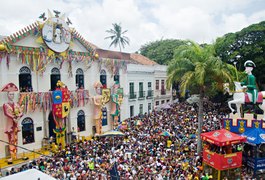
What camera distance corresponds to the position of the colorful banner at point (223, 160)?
1303cm

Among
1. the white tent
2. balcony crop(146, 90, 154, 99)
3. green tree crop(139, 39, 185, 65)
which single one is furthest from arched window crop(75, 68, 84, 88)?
green tree crop(139, 39, 185, 65)

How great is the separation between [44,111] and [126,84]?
11.0 m

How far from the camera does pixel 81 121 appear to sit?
2236cm

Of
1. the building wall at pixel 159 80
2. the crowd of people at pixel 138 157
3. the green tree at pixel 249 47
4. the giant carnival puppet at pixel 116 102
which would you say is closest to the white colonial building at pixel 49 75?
the giant carnival puppet at pixel 116 102

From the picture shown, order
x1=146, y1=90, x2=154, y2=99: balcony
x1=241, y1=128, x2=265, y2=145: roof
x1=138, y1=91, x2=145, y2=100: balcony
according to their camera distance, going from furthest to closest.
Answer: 1. x1=146, y1=90, x2=154, y2=99: balcony
2. x1=138, y1=91, x2=145, y2=100: balcony
3. x1=241, y1=128, x2=265, y2=145: roof

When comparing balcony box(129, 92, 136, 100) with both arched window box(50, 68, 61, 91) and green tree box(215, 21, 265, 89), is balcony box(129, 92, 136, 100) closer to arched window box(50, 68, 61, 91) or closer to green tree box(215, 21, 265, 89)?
arched window box(50, 68, 61, 91)

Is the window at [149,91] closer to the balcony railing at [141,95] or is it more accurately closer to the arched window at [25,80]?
the balcony railing at [141,95]

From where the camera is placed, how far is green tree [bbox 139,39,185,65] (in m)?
43.3

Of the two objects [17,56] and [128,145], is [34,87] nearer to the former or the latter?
[17,56]

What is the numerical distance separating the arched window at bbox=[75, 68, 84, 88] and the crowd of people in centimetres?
518

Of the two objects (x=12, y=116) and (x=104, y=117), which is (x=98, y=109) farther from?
(x=12, y=116)

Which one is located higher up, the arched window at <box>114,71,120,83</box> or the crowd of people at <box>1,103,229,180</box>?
the arched window at <box>114,71,120,83</box>

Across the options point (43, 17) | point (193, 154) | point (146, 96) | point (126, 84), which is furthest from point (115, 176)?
point (146, 96)

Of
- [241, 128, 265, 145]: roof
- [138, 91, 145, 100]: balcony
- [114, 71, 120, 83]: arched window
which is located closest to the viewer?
[241, 128, 265, 145]: roof
